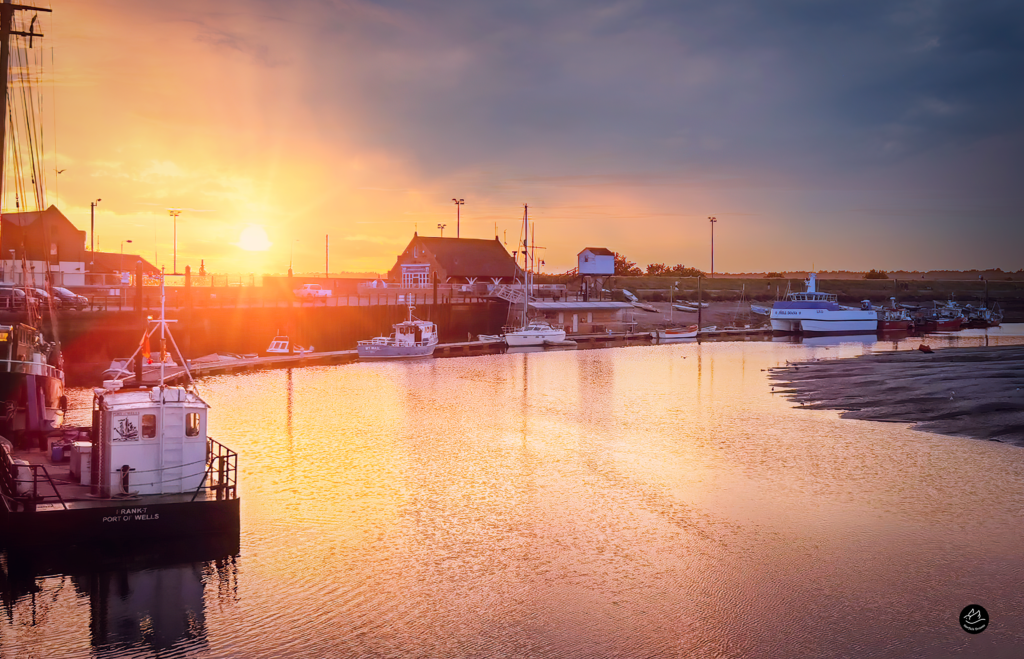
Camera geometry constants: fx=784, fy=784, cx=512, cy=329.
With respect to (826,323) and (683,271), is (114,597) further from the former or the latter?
(683,271)

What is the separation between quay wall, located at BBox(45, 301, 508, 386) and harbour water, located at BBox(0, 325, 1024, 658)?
2774 cm

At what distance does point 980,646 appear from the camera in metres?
14.9

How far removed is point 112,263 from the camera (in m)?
104

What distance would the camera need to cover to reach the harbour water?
51.1 feet

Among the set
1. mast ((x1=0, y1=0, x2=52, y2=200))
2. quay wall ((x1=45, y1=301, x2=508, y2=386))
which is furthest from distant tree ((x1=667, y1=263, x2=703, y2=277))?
mast ((x1=0, y1=0, x2=52, y2=200))

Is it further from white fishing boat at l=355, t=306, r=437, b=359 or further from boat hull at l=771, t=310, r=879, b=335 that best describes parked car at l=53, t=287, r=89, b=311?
boat hull at l=771, t=310, r=879, b=335

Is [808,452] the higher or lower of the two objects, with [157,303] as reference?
lower

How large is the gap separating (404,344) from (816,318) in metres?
59.6

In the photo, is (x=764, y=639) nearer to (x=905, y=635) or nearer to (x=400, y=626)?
(x=905, y=635)

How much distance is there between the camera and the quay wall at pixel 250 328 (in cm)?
5922

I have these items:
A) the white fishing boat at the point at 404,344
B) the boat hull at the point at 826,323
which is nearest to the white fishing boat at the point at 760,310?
the boat hull at the point at 826,323

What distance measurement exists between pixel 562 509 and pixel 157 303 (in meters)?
59.5

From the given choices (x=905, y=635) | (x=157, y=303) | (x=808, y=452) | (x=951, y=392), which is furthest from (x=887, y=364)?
(x=157, y=303)

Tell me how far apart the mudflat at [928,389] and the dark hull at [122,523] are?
2942cm
